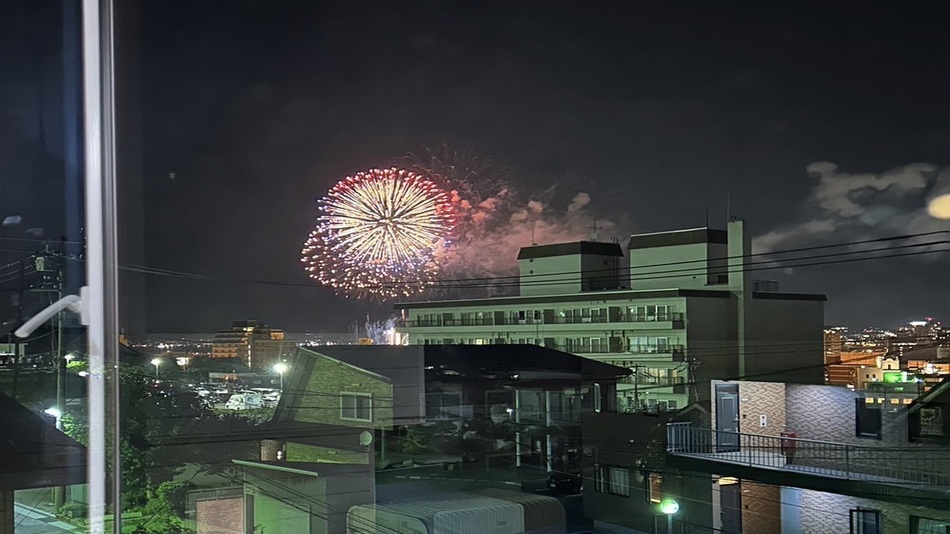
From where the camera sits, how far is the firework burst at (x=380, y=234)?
83.0 inches

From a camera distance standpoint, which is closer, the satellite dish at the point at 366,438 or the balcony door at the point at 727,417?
the balcony door at the point at 727,417

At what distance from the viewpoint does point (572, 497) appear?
6.44 ft

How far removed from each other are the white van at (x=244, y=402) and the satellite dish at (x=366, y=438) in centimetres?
29

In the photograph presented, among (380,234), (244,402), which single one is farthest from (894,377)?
(244,402)

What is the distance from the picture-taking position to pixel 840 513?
62.1 inches

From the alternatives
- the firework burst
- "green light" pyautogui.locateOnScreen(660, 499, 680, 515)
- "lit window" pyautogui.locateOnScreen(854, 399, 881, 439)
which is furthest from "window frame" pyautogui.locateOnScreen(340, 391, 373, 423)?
"lit window" pyautogui.locateOnScreen(854, 399, 881, 439)

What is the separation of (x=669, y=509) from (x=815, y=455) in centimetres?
35

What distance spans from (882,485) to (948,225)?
478mm

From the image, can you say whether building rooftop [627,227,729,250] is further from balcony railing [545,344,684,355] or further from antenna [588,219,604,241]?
balcony railing [545,344,684,355]

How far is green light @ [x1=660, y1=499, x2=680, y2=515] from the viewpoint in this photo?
175 cm

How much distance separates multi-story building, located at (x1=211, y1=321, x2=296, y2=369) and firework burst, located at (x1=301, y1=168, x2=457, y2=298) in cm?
19

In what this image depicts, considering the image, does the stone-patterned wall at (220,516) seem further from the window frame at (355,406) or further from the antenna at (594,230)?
the antenna at (594,230)

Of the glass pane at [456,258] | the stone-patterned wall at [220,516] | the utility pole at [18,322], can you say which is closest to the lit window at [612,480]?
the glass pane at [456,258]

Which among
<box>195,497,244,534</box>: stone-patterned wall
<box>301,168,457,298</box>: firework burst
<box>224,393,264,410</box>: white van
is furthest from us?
<box>195,497,244,534</box>: stone-patterned wall
